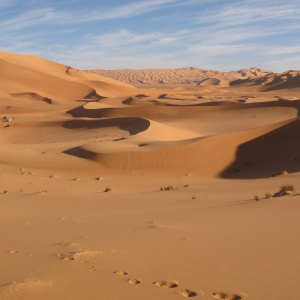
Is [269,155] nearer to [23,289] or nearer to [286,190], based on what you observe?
[286,190]

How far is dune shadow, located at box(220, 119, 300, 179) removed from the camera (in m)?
14.1

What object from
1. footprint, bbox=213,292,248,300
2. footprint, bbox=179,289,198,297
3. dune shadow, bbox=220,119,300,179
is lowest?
dune shadow, bbox=220,119,300,179

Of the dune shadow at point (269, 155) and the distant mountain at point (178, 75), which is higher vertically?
the distant mountain at point (178, 75)

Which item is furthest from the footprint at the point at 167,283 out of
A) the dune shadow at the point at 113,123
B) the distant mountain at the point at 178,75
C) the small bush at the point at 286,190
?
the distant mountain at the point at 178,75

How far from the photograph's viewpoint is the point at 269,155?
15.6 m

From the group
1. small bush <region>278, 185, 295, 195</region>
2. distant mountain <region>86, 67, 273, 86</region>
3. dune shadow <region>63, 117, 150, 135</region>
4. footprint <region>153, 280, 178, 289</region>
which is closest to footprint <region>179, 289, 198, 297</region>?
footprint <region>153, 280, 178, 289</region>

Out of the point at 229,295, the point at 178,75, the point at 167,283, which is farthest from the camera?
the point at 178,75

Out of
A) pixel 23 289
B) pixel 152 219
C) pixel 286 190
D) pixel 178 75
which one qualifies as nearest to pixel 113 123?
pixel 286 190

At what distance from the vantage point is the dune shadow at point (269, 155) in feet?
46.3

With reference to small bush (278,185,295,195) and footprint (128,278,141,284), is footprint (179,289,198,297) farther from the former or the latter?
small bush (278,185,295,195)

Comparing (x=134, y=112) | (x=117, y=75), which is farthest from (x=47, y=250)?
(x=117, y=75)

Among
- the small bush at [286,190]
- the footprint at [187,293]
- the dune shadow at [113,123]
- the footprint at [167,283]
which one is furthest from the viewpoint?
the dune shadow at [113,123]

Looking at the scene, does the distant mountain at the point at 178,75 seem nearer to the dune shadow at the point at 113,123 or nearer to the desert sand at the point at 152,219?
the dune shadow at the point at 113,123

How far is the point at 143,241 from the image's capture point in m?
5.13
